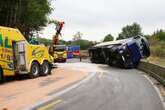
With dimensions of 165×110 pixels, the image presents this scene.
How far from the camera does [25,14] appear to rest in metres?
33.3

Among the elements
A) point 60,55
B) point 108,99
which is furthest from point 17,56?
point 60,55

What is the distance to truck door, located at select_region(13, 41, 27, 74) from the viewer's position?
806 inches

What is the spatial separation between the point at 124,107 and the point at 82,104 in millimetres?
1305

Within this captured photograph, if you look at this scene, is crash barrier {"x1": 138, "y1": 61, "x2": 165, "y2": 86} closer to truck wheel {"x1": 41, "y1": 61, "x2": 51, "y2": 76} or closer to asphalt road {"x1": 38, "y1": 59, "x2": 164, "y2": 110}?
asphalt road {"x1": 38, "y1": 59, "x2": 164, "y2": 110}

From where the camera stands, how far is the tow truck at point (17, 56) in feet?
63.8

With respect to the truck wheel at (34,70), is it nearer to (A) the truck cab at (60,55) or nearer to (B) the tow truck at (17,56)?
(B) the tow truck at (17,56)

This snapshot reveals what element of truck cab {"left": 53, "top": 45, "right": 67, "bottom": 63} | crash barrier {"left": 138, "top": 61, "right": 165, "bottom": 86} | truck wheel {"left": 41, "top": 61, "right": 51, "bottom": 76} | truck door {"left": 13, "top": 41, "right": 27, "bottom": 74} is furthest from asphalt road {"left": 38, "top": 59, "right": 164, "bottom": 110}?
truck cab {"left": 53, "top": 45, "right": 67, "bottom": 63}

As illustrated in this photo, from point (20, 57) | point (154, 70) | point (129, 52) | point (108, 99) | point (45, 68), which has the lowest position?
point (108, 99)

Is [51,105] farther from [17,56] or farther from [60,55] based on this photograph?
[60,55]

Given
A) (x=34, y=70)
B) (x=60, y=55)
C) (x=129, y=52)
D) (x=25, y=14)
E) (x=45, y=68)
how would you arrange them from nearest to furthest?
1. (x=34, y=70)
2. (x=45, y=68)
3. (x=129, y=52)
4. (x=25, y=14)
5. (x=60, y=55)

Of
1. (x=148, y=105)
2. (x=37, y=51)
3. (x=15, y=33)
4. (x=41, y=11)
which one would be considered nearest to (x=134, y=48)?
(x=41, y=11)

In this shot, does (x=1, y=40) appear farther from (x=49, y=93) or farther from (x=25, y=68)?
(x=49, y=93)

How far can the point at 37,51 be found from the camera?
2261cm

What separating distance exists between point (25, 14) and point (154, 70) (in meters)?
14.6
